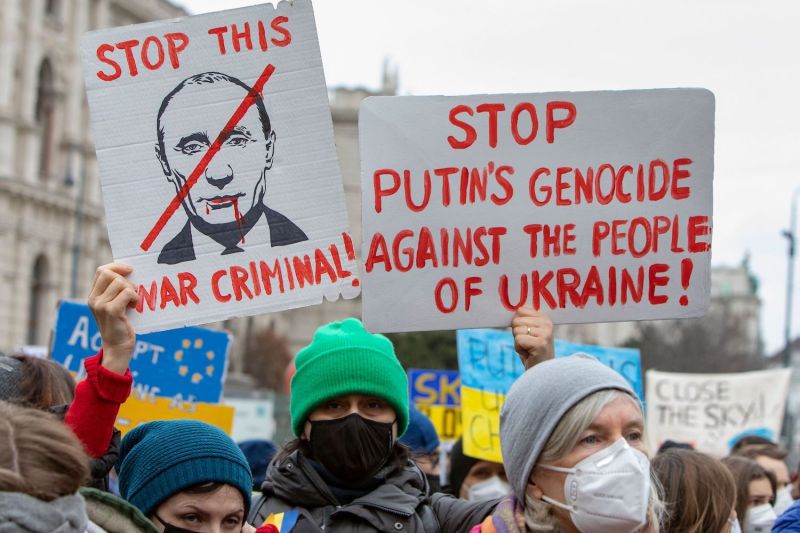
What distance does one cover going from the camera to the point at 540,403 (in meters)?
3.31

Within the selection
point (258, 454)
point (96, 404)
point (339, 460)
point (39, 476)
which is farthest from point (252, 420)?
point (39, 476)

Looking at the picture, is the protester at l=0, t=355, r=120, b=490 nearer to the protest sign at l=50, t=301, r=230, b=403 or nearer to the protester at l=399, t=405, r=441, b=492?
the protester at l=399, t=405, r=441, b=492

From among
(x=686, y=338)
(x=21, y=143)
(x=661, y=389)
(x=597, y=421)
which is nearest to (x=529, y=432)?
(x=597, y=421)

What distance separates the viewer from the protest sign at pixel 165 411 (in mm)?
7121

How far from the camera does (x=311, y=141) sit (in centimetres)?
408

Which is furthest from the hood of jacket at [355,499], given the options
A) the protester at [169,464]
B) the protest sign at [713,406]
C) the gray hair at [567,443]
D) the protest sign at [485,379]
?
the protest sign at [713,406]

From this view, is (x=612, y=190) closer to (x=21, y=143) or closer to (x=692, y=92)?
(x=692, y=92)

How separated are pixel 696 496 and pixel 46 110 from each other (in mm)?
42185

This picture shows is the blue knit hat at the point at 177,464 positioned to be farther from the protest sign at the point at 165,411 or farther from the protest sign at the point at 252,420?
the protest sign at the point at 252,420

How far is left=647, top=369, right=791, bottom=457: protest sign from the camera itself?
12469 mm

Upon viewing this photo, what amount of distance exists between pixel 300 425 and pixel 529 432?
1.14 meters

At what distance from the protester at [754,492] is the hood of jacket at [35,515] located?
13.7 ft

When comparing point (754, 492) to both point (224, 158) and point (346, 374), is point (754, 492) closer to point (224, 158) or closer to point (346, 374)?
point (346, 374)

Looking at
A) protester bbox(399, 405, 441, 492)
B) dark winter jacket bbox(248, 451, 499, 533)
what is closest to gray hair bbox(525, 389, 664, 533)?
dark winter jacket bbox(248, 451, 499, 533)
